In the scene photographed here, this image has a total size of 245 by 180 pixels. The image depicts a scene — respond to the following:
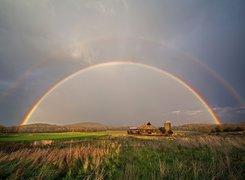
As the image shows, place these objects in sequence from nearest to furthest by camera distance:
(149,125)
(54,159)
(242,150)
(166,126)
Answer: (54,159) < (242,150) < (166,126) < (149,125)

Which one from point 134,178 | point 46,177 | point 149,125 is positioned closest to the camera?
point 134,178

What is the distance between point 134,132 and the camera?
87.3m

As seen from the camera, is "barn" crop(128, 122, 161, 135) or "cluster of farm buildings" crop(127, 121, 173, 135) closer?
"cluster of farm buildings" crop(127, 121, 173, 135)

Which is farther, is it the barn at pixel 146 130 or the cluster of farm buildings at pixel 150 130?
the barn at pixel 146 130

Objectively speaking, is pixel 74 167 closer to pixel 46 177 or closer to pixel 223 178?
pixel 46 177

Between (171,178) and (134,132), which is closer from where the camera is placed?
(171,178)

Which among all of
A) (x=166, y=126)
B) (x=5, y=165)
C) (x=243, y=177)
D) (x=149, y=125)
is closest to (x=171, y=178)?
(x=243, y=177)

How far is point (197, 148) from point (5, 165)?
13.6 metres

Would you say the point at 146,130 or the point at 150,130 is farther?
the point at 150,130

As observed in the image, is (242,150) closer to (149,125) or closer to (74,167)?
(74,167)

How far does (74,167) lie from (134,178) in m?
3.66

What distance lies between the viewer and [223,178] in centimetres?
417

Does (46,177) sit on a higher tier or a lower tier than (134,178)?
lower

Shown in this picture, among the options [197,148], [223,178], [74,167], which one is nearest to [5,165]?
[74,167]
